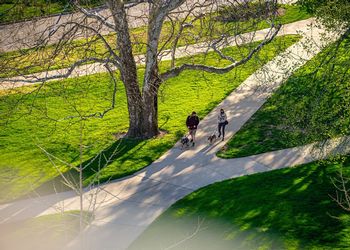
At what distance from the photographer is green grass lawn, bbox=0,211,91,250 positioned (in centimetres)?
1462

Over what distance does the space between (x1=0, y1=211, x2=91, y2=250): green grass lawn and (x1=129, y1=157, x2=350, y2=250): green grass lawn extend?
2.02 metres

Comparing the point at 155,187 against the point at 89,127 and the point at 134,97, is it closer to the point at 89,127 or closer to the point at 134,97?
the point at 134,97

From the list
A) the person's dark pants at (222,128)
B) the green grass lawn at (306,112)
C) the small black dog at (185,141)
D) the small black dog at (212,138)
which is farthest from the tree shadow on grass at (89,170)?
the green grass lawn at (306,112)

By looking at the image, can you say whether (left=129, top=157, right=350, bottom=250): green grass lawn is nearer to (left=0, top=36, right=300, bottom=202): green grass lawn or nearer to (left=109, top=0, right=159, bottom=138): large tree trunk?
(left=0, top=36, right=300, bottom=202): green grass lawn

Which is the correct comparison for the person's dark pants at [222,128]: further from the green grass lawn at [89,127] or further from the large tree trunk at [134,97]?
the large tree trunk at [134,97]

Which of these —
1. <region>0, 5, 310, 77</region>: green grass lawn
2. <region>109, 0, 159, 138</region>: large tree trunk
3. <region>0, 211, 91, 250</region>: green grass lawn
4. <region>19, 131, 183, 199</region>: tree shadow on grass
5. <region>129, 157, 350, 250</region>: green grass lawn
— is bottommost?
<region>129, 157, 350, 250</region>: green grass lawn

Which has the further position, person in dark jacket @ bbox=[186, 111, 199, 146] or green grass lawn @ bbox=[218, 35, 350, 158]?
person in dark jacket @ bbox=[186, 111, 199, 146]

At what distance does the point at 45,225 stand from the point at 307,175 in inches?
294

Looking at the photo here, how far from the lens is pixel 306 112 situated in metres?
15.8

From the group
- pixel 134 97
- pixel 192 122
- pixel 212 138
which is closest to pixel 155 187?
pixel 192 122

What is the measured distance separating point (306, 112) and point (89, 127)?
29.3ft

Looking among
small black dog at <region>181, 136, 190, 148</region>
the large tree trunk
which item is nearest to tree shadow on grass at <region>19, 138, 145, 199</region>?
the large tree trunk

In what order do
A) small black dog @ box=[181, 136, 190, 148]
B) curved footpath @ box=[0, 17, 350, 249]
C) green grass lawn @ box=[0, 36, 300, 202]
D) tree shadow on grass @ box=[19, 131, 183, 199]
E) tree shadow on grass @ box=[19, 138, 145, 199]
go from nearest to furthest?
curved footpath @ box=[0, 17, 350, 249]
tree shadow on grass @ box=[19, 138, 145, 199]
tree shadow on grass @ box=[19, 131, 183, 199]
green grass lawn @ box=[0, 36, 300, 202]
small black dog @ box=[181, 136, 190, 148]

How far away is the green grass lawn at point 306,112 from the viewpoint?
15.3m
